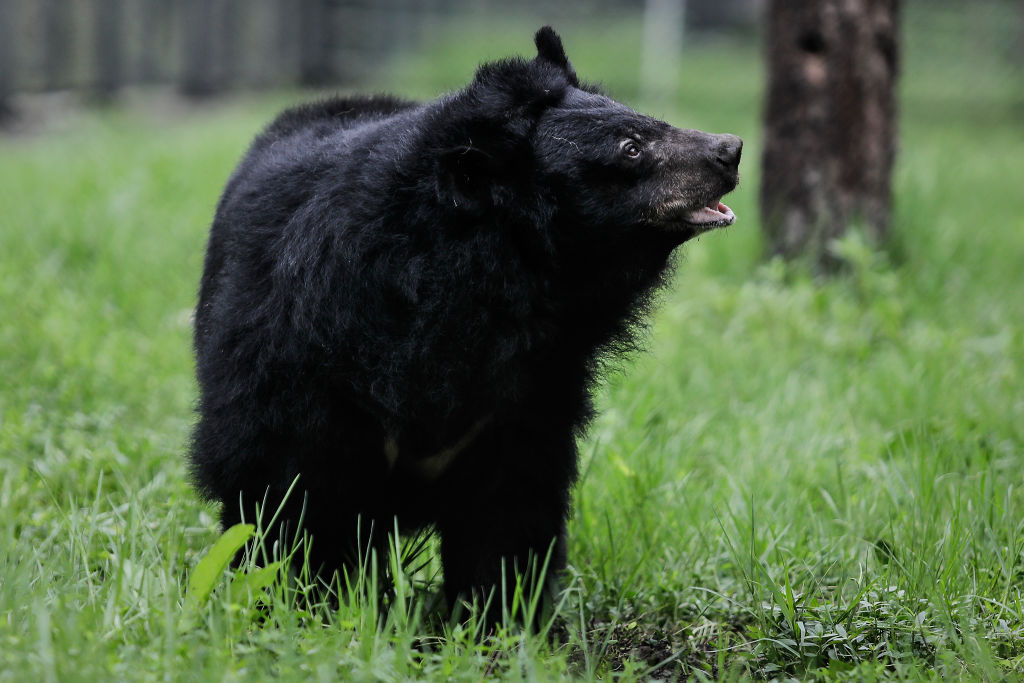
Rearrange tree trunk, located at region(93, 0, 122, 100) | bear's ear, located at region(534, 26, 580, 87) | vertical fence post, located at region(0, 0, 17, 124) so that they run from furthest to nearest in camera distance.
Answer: tree trunk, located at region(93, 0, 122, 100) → vertical fence post, located at region(0, 0, 17, 124) → bear's ear, located at region(534, 26, 580, 87)

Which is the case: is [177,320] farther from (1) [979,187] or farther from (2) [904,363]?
(1) [979,187]

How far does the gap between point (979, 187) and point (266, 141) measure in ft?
25.3

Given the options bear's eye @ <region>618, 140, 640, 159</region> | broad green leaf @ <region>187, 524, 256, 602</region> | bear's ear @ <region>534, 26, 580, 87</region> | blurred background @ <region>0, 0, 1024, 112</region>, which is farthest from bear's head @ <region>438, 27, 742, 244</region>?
blurred background @ <region>0, 0, 1024, 112</region>

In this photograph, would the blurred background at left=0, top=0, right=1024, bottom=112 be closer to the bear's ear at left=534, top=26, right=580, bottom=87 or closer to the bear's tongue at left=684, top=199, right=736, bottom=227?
the bear's ear at left=534, top=26, right=580, bottom=87

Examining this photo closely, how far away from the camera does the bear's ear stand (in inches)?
114

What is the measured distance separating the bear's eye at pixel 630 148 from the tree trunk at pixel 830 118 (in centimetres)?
344

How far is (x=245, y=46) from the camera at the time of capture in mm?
13695

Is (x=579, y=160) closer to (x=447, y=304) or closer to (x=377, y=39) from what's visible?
(x=447, y=304)

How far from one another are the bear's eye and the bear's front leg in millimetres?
730

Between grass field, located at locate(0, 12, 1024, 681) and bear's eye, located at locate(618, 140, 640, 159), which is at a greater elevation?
bear's eye, located at locate(618, 140, 640, 159)

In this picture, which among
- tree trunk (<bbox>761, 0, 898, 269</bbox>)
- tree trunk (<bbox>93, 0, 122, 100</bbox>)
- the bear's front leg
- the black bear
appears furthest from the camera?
tree trunk (<bbox>93, 0, 122, 100</bbox>)

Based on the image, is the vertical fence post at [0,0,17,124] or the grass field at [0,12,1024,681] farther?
the vertical fence post at [0,0,17,124]

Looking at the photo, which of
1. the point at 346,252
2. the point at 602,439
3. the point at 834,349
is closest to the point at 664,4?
the point at 834,349

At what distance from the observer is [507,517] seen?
283 cm
